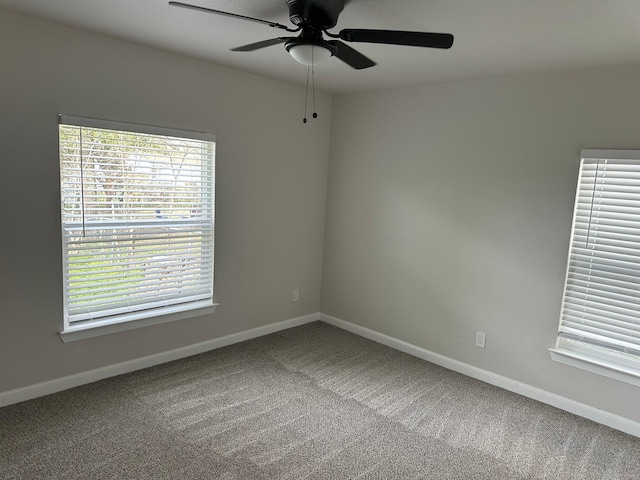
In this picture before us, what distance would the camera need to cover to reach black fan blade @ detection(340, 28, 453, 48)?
68.8 inches

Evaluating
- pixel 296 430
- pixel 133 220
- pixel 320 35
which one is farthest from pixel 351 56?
pixel 296 430

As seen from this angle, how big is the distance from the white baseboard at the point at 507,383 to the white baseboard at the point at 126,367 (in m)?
0.93

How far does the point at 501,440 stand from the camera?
8.54 ft

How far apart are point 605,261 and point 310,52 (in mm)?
2384

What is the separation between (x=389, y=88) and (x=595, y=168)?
1.81 metres

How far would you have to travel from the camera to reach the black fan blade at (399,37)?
1.75 meters

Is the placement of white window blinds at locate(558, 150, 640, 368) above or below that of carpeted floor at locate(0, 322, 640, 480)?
above

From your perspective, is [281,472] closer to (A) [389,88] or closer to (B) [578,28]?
(B) [578,28]

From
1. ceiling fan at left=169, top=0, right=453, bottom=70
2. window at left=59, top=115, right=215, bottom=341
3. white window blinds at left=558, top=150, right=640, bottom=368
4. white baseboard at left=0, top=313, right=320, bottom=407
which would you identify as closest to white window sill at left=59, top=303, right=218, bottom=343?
window at left=59, top=115, right=215, bottom=341

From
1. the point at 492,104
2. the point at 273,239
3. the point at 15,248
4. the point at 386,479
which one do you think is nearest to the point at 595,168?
the point at 492,104

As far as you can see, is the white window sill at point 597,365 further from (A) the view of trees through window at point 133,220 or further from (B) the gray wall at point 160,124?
(A) the view of trees through window at point 133,220

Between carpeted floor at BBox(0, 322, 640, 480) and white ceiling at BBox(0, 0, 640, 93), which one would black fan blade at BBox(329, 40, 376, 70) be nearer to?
white ceiling at BBox(0, 0, 640, 93)

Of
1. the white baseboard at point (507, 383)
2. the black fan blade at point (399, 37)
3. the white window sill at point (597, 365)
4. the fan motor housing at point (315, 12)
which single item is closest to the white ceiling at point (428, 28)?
the fan motor housing at point (315, 12)

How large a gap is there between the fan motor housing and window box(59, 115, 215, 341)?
5.48ft
